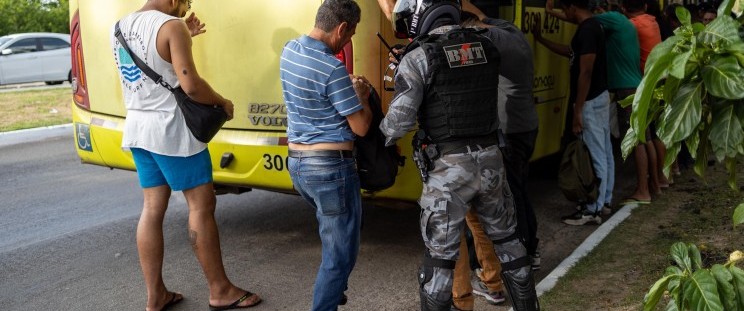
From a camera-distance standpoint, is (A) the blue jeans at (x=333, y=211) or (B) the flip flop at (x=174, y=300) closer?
(A) the blue jeans at (x=333, y=211)

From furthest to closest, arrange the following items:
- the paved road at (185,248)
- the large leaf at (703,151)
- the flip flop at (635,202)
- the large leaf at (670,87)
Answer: the flip flop at (635,202)
the paved road at (185,248)
the large leaf at (703,151)
the large leaf at (670,87)

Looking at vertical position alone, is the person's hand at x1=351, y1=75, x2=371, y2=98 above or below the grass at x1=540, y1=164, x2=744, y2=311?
above

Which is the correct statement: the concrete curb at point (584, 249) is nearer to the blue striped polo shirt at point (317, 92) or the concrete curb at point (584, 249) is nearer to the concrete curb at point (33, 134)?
the blue striped polo shirt at point (317, 92)

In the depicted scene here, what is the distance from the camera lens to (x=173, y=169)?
4371 millimetres

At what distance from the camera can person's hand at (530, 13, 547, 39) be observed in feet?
20.6

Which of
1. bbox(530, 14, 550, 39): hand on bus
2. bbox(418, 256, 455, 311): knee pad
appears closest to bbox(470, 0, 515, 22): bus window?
bbox(530, 14, 550, 39): hand on bus

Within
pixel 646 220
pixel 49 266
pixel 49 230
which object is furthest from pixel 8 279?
pixel 646 220

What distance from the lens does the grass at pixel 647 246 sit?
4.59 m

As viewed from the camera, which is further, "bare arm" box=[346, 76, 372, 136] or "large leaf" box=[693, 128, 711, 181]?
"bare arm" box=[346, 76, 372, 136]

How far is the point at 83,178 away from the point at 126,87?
4752 mm

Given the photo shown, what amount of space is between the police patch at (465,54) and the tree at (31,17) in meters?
26.5

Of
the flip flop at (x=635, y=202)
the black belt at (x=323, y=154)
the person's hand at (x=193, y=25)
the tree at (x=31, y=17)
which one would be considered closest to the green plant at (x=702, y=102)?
the black belt at (x=323, y=154)

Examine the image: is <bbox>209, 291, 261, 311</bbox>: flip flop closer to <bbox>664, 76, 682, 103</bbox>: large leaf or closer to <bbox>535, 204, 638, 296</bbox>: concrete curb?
<bbox>535, 204, 638, 296</bbox>: concrete curb

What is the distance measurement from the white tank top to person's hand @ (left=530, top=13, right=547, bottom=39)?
9.80ft
